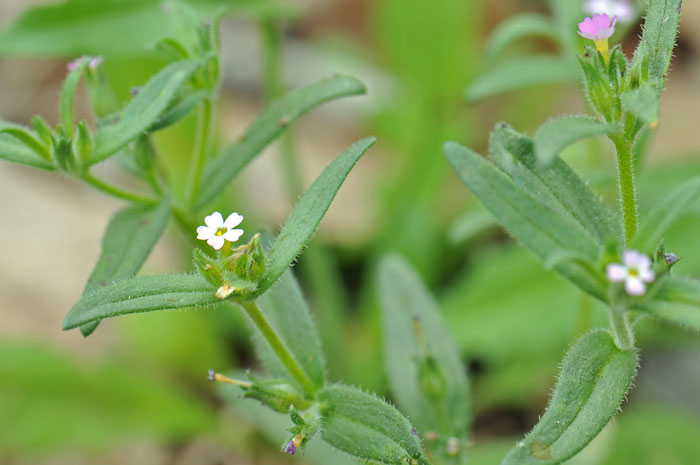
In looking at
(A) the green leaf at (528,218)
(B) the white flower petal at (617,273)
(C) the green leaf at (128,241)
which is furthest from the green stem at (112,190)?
(B) the white flower petal at (617,273)

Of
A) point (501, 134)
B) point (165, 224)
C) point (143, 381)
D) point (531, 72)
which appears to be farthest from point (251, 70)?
point (501, 134)

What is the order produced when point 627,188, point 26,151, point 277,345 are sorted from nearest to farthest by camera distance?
point 627,188
point 277,345
point 26,151

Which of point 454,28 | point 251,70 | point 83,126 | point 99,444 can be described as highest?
point 83,126

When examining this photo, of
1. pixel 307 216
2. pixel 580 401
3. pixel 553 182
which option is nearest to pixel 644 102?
pixel 553 182

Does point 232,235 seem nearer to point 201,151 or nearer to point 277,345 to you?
Result: point 277,345

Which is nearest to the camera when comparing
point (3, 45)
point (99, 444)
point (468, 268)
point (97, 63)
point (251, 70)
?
point (97, 63)

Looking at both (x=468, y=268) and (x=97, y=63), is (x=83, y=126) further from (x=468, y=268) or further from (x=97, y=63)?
(x=468, y=268)

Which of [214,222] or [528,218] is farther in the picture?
[214,222]
